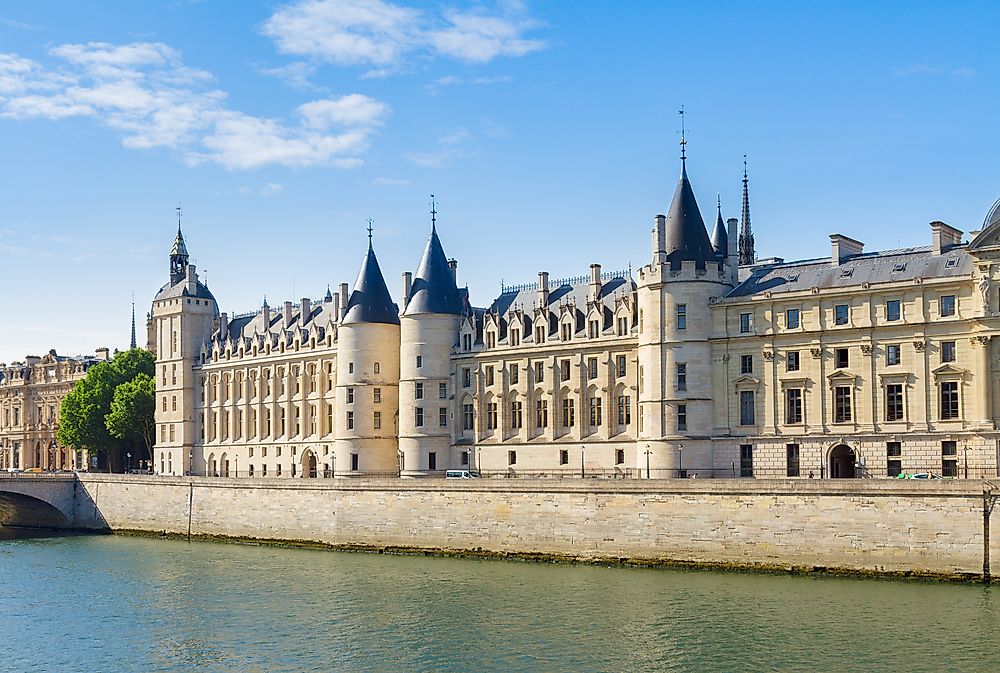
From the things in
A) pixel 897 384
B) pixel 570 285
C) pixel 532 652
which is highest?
pixel 570 285

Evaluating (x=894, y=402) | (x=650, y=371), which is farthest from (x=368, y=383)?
(x=894, y=402)

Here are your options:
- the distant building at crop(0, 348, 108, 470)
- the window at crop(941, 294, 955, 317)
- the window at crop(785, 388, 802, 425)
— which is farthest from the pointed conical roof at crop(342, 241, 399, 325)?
the distant building at crop(0, 348, 108, 470)

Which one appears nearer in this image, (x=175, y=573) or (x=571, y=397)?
(x=175, y=573)

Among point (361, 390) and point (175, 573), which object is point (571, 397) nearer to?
point (361, 390)

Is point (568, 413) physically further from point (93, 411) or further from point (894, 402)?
point (93, 411)

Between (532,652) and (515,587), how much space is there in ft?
42.3

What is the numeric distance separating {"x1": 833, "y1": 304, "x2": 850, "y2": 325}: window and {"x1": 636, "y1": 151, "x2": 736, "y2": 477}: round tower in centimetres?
664

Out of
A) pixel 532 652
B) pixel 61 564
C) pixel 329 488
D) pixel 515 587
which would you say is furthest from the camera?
pixel 329 488

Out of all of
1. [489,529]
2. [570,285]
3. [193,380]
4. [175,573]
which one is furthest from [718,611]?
[193,380]

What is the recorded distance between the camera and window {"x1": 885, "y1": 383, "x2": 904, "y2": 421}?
2532 inches

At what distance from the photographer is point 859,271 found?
219ft

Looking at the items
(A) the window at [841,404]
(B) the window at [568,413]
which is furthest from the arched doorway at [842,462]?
(B) the window at [568,413]

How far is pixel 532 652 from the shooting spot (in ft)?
135

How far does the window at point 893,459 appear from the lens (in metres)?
63.9
